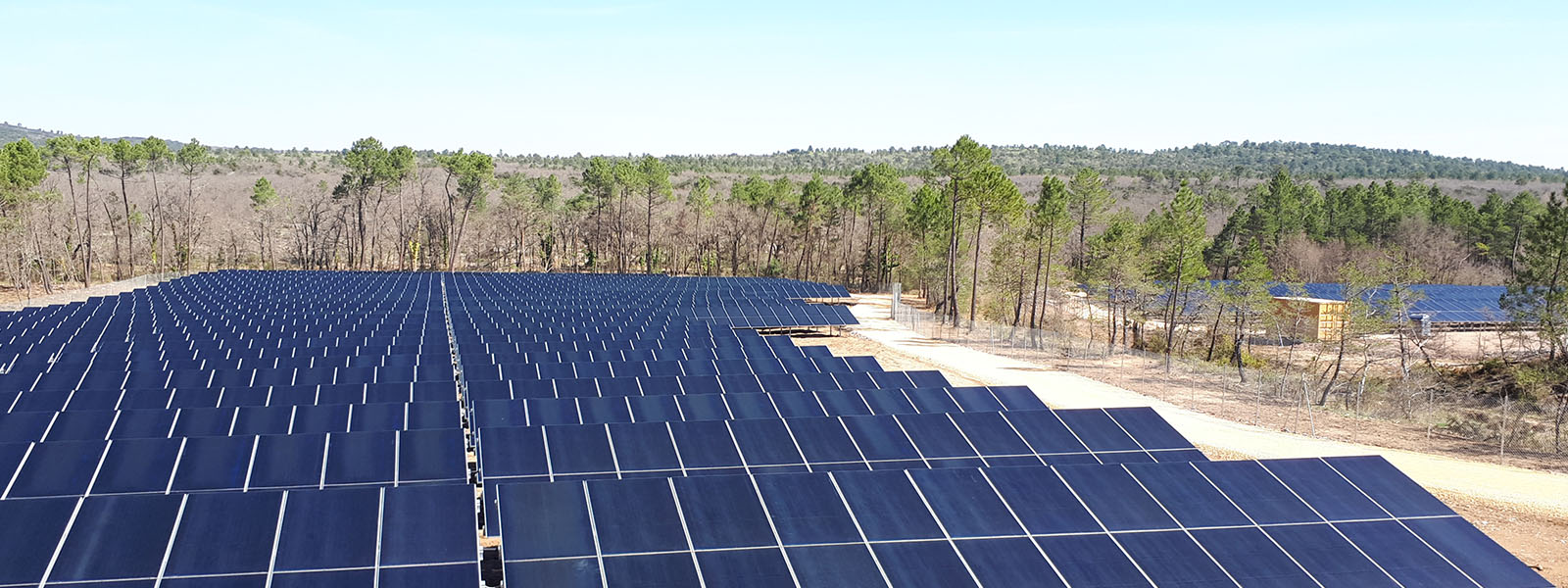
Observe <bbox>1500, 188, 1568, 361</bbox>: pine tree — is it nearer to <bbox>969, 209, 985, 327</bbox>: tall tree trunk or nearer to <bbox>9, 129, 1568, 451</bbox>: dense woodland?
<bbox>9, 129, 1568, 451</bbox>: dense woodland

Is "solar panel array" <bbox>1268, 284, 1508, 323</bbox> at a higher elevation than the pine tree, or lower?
Result: lower

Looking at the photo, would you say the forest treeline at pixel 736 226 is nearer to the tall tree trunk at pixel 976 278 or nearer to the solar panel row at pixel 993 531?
the tall tree trunk at pixel 976 278

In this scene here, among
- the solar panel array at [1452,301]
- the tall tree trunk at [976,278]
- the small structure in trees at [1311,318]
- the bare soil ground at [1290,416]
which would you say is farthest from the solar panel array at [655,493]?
the solar panel array at [1452,301]

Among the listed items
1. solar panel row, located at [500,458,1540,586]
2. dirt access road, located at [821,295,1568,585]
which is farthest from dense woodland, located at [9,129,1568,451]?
solar panel row, located at [500,458,1540,586]

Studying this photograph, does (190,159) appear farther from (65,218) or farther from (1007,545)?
(1007,545)

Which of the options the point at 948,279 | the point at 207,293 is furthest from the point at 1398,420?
the point at 207,293
